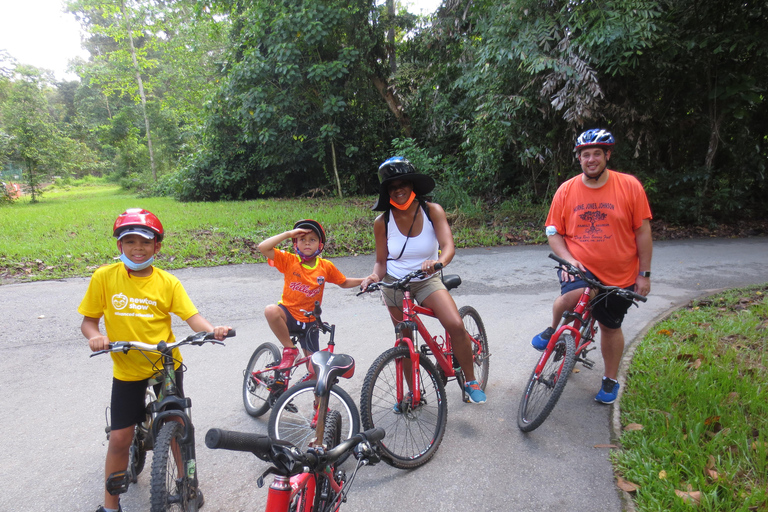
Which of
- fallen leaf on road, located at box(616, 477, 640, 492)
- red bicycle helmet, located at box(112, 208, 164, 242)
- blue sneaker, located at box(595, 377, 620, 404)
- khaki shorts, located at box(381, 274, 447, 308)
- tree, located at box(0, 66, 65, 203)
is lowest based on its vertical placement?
fallen leaf on road, located at box(616, 477, 640, 492)

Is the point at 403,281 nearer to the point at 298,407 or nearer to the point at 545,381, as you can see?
the point at 298,407

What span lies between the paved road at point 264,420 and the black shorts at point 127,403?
61cm

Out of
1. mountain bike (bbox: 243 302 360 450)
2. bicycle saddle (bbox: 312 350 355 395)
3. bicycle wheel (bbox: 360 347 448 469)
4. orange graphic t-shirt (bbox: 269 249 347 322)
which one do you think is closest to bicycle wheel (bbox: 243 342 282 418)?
mountain bike (bbox: 243 302 360 450)

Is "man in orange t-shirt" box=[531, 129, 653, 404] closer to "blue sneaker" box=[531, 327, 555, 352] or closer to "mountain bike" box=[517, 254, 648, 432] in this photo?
"mountain bike" box=[517, 254, 648, 432]

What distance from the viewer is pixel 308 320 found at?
12.8 feet

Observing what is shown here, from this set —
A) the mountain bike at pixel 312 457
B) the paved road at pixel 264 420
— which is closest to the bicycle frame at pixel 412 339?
the paved road at pixel 264 420

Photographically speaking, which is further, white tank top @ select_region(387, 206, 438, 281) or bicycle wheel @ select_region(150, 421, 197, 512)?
white tank top @ select_region(387, 206, 438, 281)

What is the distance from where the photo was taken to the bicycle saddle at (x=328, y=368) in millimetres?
2070

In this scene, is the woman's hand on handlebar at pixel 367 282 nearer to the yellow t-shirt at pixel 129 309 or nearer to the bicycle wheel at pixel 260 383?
the bicycle wheel at pixel 260 383

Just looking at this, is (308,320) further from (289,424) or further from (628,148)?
(628,148)

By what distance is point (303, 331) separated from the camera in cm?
391

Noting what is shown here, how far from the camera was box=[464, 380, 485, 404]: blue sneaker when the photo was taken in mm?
3666

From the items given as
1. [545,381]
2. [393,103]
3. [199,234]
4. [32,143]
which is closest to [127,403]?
[545,381]

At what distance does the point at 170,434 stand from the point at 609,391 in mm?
3453
